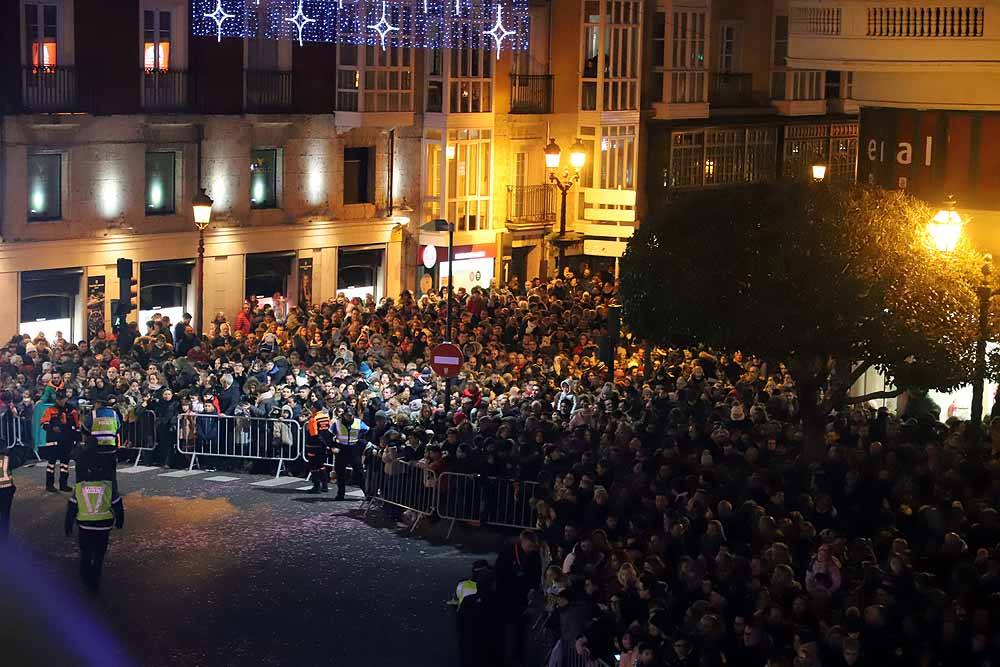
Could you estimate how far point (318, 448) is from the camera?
87.3ft

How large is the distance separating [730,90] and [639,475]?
116 feet

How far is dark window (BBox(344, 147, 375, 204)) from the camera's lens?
46.5m

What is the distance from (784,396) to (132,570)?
10.1 metres

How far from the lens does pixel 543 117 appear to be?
50.6 metres

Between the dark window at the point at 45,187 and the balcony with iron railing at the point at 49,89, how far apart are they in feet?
3.53

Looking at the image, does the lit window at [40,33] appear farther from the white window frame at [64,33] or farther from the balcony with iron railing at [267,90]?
the balcony with iron railing at [267,90]

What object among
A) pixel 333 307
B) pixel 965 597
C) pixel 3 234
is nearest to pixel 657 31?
pixel 333 307

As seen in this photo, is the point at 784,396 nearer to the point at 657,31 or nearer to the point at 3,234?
the point at 3,234

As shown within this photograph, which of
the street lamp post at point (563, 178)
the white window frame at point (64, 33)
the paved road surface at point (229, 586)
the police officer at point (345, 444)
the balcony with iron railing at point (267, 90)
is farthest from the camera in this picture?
the balcony with iron railing at point (267, 90)

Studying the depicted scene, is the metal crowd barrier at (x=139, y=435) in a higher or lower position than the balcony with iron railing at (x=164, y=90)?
lower

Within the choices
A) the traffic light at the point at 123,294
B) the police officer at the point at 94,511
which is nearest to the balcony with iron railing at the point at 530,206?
the traffic light at the point at 123,294

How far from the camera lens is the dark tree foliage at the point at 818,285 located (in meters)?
23.5

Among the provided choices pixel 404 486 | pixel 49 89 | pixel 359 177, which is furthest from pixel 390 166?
pixel 404 486

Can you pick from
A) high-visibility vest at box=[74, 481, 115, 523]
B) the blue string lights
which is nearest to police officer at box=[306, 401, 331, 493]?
high-visibility vest at box=[74, 481, 115, 523]
